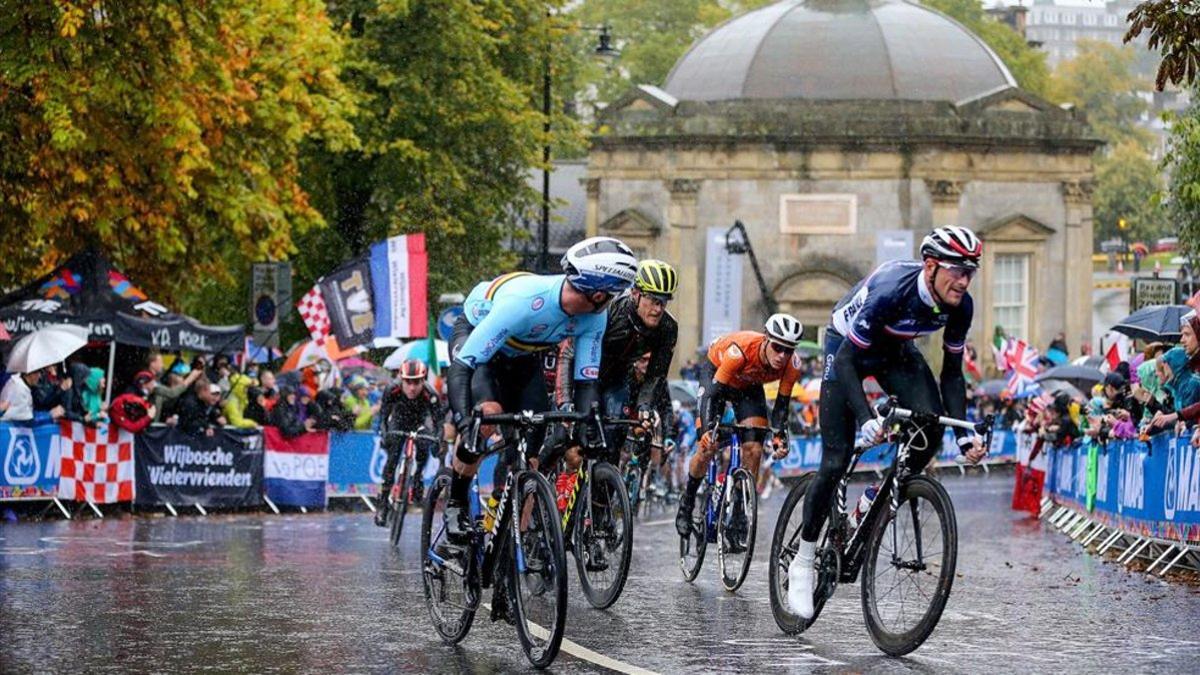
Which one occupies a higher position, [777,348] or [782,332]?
[782,332]

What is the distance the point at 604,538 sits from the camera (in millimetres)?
13344

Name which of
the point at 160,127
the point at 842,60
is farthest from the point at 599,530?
the point at 842,60

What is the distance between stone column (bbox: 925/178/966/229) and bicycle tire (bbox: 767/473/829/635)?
4757 cm

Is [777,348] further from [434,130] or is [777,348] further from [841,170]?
[841,170]

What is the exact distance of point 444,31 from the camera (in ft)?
146

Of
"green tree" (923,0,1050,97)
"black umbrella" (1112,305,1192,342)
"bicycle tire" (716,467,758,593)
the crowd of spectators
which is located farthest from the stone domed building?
"bicycle tire" (716,467,758,593)

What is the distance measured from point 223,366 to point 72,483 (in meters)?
4.61

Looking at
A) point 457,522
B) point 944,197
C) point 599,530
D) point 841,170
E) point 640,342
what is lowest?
point 599,530

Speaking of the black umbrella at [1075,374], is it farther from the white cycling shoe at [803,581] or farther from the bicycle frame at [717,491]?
the white cycling shoe at [803,581]

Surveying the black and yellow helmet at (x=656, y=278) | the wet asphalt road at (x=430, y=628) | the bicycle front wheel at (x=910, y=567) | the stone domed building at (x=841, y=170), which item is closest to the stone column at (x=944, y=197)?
the stone domed building at (x=841, y=170)

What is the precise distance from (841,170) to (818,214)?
4.00 feet

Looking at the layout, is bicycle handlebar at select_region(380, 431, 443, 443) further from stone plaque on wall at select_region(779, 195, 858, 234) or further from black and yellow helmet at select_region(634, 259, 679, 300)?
stone plaque on wall at select_region(779, 195, 858, 234)

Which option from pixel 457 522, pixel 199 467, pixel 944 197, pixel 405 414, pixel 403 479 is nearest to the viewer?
pixel 457 522

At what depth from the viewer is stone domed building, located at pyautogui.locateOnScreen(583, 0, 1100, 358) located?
5938 cm
